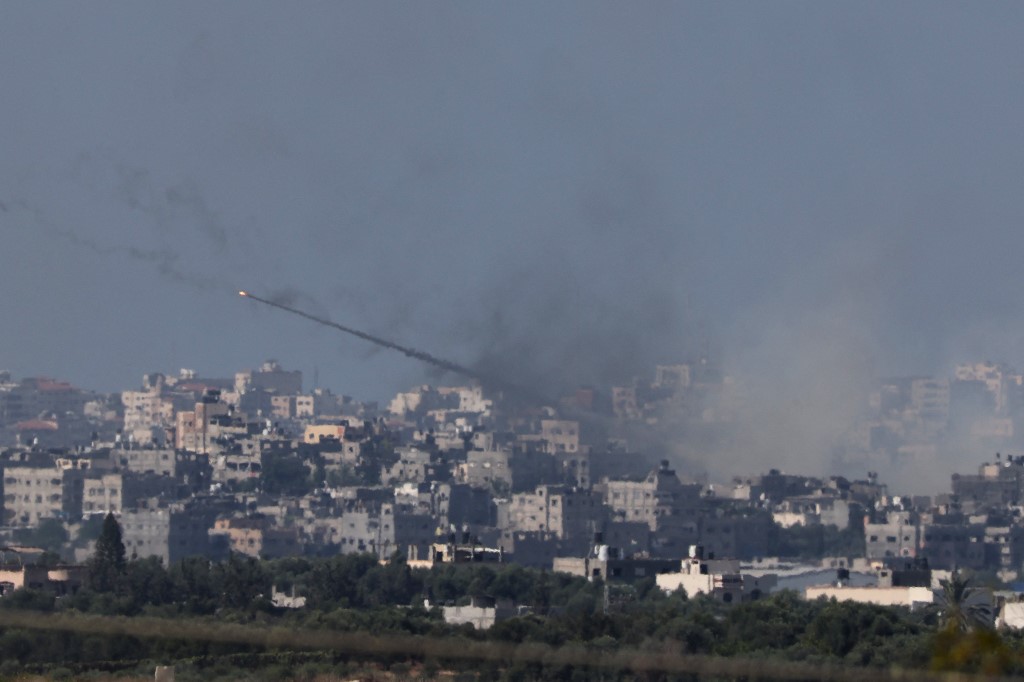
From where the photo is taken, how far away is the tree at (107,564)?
81312 mm

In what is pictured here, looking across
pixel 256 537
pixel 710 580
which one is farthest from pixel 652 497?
pixel 710 580

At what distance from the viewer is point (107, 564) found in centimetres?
8288

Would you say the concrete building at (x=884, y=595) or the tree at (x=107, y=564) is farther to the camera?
the concrete building at (x=884, y=595)

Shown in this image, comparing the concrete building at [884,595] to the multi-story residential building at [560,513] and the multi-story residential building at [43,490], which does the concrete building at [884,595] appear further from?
the multi-story residential building at [43,490]

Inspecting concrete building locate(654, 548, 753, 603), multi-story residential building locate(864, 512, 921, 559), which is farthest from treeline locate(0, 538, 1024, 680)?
multi-story residential building locate(864, 512, 921, 559)

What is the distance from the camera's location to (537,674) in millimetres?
51969

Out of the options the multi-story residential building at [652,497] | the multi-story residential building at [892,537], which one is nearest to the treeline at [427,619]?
the multi-story residential building at [892,537]

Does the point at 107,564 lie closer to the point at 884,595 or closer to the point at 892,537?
the point at 884,595

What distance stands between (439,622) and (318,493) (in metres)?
84.7

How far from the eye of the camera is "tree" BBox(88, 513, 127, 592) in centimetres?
8131

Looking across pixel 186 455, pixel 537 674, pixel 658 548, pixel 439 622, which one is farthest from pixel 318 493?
pixel 537 674

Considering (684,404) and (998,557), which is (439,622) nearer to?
(998,557)

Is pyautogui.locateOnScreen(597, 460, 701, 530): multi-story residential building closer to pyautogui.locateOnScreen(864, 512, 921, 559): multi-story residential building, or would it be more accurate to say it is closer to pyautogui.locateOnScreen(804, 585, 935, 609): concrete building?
pyautogui.locateOnScreen(864, 512, 921, 559): multi-story residential building

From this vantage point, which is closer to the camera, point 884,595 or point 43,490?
point 884,595
